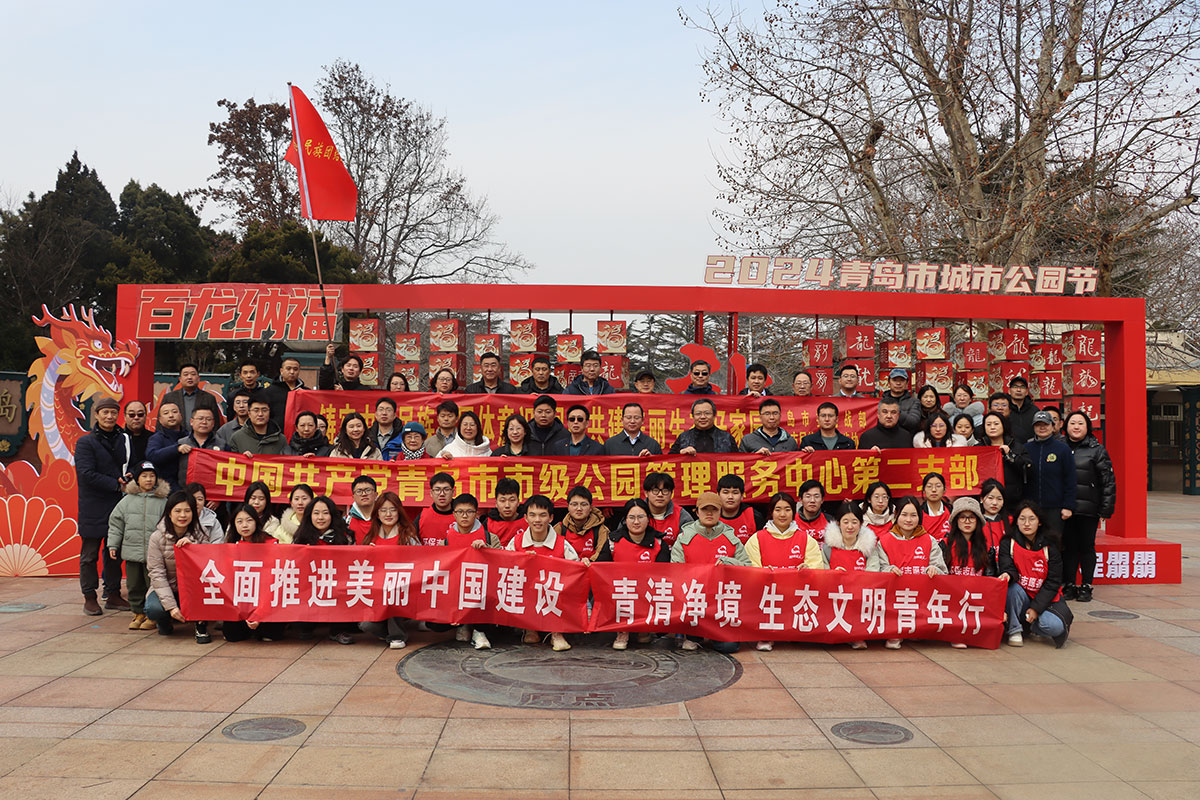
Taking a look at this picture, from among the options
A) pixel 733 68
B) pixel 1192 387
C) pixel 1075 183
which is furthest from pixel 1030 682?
pixel 1192 387

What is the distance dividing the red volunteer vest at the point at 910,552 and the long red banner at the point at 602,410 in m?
1.82

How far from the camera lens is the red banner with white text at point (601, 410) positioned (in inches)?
305

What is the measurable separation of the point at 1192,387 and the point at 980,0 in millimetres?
11436

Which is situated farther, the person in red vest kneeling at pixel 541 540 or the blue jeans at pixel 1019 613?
the blue jeans at pixel 1019 613

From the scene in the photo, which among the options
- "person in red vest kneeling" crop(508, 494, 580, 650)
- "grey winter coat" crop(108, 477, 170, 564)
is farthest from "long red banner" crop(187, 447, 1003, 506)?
"person in red vest kneeling" crop(508, 494, 580, 650)

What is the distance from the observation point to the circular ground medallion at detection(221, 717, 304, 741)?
434 cm

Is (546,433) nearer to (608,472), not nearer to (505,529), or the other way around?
(608,472)

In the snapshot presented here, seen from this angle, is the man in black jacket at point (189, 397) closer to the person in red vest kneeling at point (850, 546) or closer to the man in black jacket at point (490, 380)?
the man in black jacket at point (490, 380)

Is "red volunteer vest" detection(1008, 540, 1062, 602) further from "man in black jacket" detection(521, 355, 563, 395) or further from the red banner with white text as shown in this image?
"man in black jacket" detection(521, 355, 563, 395)

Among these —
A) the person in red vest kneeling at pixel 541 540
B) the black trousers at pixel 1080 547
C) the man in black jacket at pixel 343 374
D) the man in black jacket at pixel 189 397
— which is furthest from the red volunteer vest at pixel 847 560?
the man in black jacket at pixel 189 397

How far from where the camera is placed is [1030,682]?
540cm

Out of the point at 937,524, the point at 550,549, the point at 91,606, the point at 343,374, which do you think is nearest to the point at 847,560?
the point at 937,524

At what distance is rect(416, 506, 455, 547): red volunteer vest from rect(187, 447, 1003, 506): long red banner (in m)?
0.51

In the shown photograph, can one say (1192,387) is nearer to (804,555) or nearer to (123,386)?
(804,555)
